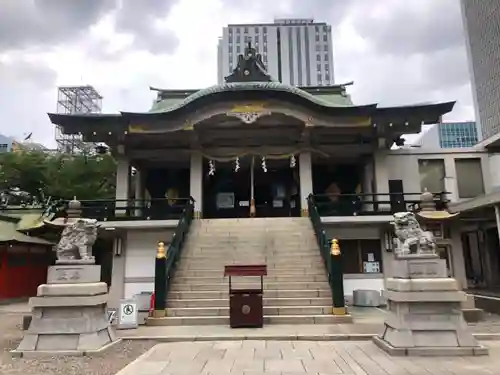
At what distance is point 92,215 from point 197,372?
1016 cm

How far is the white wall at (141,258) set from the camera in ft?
45.4

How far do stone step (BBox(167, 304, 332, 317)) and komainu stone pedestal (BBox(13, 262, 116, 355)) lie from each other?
279 centimetres

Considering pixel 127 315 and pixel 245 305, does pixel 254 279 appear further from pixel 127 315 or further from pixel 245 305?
pixel 127 315

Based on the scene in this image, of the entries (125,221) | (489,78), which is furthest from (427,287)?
(489,78)

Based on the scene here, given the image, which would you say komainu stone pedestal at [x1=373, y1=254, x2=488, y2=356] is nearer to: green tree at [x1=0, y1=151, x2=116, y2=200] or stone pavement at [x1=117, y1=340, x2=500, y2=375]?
stone pavement at [x1=117, y1=340, x2=500, y2=375]

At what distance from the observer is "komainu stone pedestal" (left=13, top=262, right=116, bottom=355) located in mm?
6758

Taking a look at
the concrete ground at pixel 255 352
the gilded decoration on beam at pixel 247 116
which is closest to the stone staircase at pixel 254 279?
the concrete ground at pixel 255 352

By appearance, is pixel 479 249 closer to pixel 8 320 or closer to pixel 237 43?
pixel 8 320

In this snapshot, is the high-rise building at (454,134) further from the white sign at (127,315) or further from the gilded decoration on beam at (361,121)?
the white sign at (127,315)

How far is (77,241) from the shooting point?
751cm

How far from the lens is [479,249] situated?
58.4ft

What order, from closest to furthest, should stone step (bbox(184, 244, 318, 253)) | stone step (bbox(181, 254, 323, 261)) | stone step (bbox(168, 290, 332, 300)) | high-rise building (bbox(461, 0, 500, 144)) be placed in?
stone step (bbox(168, 290, 332, 300))
stone step (bbox(181, 254, 323, 261))
stone step (bbox(184, 244, 318, 253))
high-rise building (bbox(461, 0, 500, 144))

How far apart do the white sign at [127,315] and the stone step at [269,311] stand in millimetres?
976

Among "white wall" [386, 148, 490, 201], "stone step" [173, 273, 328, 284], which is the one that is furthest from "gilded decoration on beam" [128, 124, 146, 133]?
"white wall" [386, 148, 490, 201]
